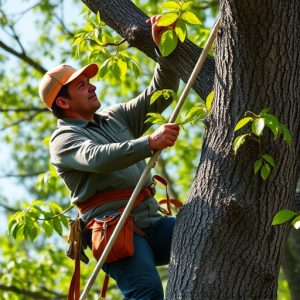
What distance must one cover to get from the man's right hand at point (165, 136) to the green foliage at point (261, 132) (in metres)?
0.40

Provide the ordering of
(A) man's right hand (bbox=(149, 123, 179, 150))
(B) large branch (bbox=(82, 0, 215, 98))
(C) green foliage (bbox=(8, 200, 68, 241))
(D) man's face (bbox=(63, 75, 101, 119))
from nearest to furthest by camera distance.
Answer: (A) man's right hand (bbox=(149, 123, 179, 150)), (B) large branch (bbox=(82, 0, 215, 98)), (D) man's face (bbox=(63, 75, 101, 119)), (C) green foliage (bbox=(8, 200, 68, 241))

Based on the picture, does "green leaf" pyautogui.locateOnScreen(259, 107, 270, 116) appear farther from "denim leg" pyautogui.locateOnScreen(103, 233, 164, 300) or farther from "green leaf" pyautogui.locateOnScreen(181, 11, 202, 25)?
"denim leg" pyautogui.locateOnScreen(103, 233, 164, 300)

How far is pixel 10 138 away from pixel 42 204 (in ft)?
35.5

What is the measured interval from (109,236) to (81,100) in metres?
0.90

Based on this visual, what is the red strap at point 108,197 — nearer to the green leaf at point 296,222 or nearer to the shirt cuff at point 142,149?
the shirt cuff at point 142,149

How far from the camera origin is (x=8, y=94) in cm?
1386

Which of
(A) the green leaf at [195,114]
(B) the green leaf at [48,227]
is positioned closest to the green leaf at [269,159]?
(A) the green leaf at [195,114]

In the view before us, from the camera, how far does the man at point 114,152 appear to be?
4.49m

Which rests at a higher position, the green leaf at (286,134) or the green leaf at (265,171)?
the green leaf at (286,134)

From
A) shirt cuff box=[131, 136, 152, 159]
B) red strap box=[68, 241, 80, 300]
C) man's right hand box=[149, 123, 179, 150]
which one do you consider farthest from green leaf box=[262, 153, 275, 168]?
red strap box=[68, 241, 80, 300]

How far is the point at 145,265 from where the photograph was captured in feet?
15.3

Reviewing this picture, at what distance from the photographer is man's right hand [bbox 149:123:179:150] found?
4.43 m

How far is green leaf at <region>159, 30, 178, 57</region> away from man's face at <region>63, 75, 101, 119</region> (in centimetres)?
70

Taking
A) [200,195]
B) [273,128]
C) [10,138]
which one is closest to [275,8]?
[273,128]
